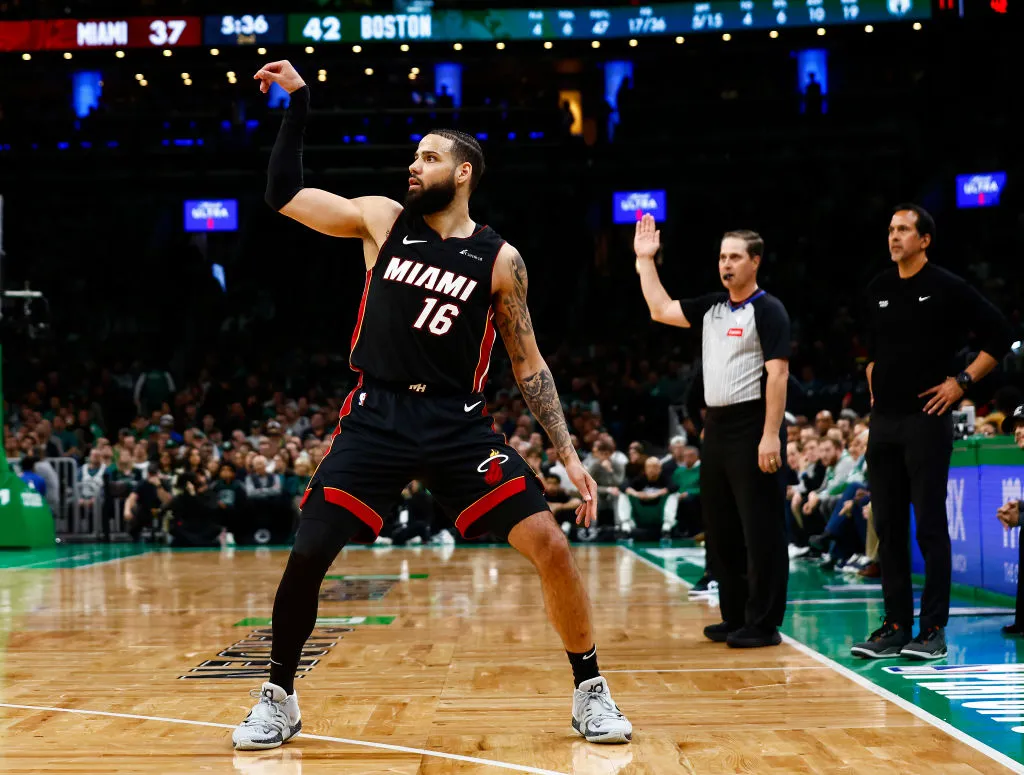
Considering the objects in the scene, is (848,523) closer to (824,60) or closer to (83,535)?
(83,535)

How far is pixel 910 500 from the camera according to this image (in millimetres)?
5656

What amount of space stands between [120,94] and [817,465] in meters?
19.4

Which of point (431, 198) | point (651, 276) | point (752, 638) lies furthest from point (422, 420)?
point (752, 638)

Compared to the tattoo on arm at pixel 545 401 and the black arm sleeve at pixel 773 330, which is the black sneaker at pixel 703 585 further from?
the tattoo on arm at pixel 545 401

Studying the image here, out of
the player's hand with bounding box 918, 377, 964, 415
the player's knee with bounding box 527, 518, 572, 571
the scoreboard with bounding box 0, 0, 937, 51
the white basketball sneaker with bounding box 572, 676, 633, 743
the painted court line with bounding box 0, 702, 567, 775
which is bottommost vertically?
the painted court line with bounding box 0, 702, 567, 775

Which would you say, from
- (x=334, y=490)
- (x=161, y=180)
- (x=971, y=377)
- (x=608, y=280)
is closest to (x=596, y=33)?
(x=608, y=280)

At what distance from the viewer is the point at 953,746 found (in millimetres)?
3701

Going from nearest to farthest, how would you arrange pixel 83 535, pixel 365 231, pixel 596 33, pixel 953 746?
pixel 953 746 → pixel 365 231 → pixel 83 535 → pixel 596 33

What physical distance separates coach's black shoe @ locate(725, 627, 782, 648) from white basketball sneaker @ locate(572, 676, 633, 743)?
2.05 m

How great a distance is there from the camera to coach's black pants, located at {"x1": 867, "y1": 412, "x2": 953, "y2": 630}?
5422 millimetres

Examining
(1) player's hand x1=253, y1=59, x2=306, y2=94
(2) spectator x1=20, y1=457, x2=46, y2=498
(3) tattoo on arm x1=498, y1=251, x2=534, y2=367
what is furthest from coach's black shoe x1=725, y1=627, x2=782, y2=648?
(2) spectator x1=20, y1=457, x2=46, y2=498

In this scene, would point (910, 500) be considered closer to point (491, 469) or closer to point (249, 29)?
point (491, 469)

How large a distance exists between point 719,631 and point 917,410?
1591 millimetres

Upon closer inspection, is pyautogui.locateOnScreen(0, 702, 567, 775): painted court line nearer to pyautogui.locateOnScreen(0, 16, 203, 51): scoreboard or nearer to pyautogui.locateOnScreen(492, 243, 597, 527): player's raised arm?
pyautogui.locateOnScreen(492, 243, 597, 527): player's raised arm
